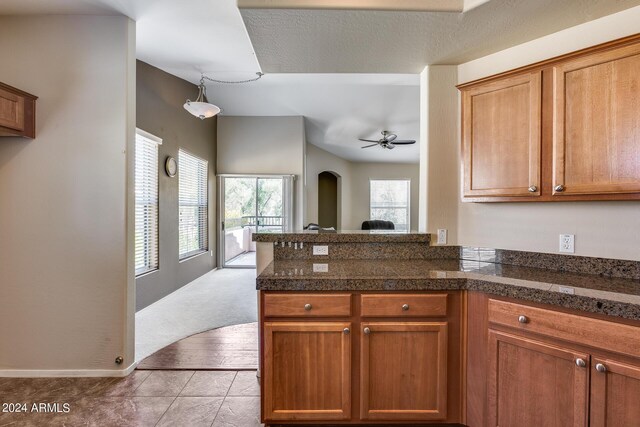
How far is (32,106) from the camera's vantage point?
2.23m

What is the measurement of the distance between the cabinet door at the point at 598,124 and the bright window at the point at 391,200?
809 cm

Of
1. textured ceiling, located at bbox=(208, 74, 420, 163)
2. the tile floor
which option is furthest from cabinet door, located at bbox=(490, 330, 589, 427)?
textured ceiling, located at bbox=(208, 74, 420, 163)

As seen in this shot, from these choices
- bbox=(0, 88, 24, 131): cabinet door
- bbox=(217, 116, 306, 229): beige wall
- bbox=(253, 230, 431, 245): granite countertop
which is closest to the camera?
bbox=(0, 88, 24, 131): cabinet door

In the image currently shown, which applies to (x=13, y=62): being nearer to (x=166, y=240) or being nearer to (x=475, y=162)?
(x=166, y=240)

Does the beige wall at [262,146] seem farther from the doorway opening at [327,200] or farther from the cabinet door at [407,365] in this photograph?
the cabinet door at [407,365]

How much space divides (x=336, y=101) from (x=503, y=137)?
3873mm

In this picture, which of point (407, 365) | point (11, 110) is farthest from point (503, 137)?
point (11, 110)

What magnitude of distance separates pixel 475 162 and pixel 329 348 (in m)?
1.43

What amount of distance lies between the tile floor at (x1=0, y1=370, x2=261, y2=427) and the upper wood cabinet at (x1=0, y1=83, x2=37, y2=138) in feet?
5.94

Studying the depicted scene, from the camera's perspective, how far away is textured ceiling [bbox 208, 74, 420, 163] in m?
4.31

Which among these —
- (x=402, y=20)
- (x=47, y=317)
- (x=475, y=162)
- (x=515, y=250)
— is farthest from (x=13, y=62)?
(x=515, y=250)

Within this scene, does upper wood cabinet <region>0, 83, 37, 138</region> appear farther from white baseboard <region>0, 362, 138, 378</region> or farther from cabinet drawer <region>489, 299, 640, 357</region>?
cabinet drawer <region>489, 299, 640, 357</region>

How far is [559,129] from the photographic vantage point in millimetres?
1630

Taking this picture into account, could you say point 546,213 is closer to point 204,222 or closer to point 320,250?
point 320,250
